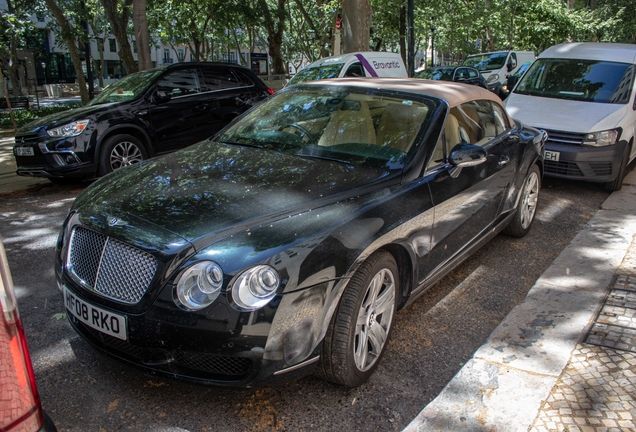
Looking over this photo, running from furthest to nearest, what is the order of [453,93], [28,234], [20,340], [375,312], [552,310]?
[28,234] < [453,93] < [552,310] < [375,312] < [20,340]

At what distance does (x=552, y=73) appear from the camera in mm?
8734

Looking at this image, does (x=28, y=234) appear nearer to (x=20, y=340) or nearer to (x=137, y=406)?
(x=137, y=406)

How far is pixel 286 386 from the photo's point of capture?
10.1 ft

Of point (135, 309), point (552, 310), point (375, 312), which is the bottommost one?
point (552, 310)

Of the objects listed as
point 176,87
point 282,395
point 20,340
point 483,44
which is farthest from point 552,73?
point 483,44

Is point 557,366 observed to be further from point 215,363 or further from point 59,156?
point 59,156

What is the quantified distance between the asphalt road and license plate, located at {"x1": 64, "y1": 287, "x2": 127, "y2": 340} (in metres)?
0.34

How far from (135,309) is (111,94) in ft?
22.3

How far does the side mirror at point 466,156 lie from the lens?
3.79 meters

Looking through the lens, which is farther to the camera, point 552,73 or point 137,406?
point 552,73

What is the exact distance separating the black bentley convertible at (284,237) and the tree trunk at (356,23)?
9421 millimetres

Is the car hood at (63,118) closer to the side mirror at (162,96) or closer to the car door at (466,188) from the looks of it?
the side mirror at (162,96)

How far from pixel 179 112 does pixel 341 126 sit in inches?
206

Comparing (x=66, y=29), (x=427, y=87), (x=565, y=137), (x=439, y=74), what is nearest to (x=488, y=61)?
(x=439, y=74)
